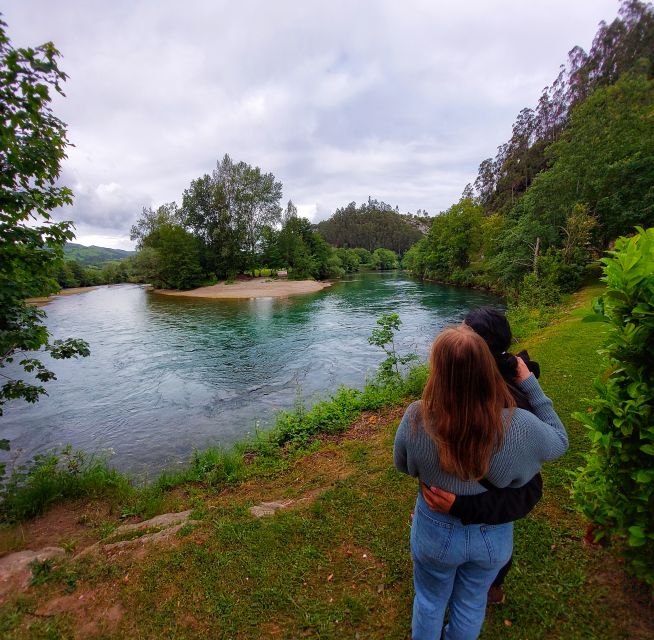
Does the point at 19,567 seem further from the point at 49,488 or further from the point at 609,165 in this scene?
the point at 609,165

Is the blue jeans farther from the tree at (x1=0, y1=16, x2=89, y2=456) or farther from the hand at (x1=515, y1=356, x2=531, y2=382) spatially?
the tree at (x1=0, y1=16, x2=89, y2=456)

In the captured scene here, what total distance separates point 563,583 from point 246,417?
302 inches

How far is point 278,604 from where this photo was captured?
305 centimetres

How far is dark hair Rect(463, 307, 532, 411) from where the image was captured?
6.95 ft

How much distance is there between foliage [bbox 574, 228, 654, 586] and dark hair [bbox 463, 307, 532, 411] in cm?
81

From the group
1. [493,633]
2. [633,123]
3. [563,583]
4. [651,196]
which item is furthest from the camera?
Answer: [633,123]

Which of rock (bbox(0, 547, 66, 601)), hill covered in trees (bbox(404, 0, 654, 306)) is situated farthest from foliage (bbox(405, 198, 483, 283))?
rock (bbox(0, 547, 66, 601))

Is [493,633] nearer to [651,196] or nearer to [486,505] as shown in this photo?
[486,505]

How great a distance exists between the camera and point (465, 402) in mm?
1717

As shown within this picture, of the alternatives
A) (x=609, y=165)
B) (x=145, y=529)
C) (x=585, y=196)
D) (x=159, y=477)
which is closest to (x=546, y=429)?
(x=145, y=529)

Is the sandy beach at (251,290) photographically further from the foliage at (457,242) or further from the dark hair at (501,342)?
the dark hair at (501,342)

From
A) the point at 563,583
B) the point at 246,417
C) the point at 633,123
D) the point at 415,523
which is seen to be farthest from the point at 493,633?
the point at 633,123

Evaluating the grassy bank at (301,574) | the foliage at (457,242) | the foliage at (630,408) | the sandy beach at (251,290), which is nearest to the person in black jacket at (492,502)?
the foliage at (630,408)

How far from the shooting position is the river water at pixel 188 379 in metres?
8.46
